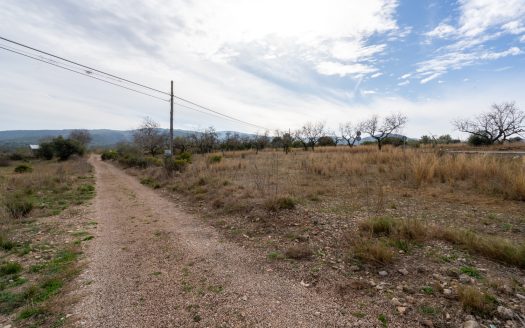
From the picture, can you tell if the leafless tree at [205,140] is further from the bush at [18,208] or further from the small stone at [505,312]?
the small stone at [505,312]

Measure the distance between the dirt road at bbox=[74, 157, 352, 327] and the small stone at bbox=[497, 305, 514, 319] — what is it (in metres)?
1.42

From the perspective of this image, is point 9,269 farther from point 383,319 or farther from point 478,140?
point 478,140

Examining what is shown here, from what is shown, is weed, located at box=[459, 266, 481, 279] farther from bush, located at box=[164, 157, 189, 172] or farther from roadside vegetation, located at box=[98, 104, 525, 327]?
bush, located at box=[164, 157, 189, 172]

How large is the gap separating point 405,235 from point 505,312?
1951mm

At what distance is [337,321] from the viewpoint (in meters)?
2.54

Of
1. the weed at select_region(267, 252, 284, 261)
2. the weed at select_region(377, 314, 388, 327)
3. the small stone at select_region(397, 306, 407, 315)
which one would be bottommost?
the weed at select_region(267, 252, 284, 261)

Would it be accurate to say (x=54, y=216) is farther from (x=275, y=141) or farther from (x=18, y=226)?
(x=275, y=141)

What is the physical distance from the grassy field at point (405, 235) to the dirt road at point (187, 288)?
41 cm

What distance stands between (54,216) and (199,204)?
4.19 meters

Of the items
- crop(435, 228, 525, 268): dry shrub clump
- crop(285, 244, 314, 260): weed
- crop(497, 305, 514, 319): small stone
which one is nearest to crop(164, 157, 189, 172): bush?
crop(285, 244, 314, 260): weed

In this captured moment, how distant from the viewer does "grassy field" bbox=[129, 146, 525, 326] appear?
2.81 m

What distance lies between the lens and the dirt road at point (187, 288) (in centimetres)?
265

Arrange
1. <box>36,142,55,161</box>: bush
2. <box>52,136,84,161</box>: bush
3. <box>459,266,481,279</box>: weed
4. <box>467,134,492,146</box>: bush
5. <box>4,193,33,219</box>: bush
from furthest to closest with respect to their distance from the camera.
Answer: <box>36,142,55,161</box>: bush < <box>52,136,84,161</box>: bush < <box>467,134,492,146</box>: bush < <box>4,193,33,219</box>: bush < <box>459,266,481,279</box>: weed

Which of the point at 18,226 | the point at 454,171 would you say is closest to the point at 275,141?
the point at 454,171
